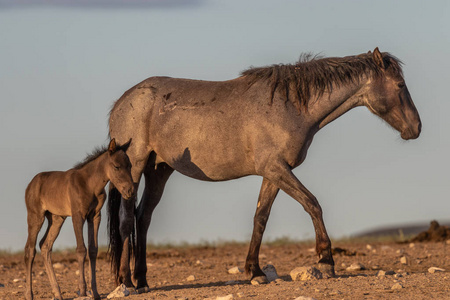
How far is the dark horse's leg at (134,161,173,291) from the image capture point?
10.6m

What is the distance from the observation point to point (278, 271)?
42.5 feet

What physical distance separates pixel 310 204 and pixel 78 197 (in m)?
2.77

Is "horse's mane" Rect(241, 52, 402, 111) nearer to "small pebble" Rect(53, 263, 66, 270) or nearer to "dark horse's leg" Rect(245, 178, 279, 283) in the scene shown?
"dark horse's leg" Rect(245, 178, 279, 283)

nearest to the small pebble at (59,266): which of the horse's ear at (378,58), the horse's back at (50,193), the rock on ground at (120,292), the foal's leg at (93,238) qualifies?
the horse's back at (50,193)

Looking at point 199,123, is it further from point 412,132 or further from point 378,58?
point 412,132

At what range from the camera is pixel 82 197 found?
30.3 ft

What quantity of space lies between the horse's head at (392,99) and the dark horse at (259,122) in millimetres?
13

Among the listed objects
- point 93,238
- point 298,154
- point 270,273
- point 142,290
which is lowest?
point 142,290

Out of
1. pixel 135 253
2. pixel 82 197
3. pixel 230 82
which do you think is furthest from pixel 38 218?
pixel 230 82

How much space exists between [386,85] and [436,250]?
6.07 m

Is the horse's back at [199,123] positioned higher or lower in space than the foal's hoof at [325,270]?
higher

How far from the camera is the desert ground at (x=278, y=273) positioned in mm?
8461

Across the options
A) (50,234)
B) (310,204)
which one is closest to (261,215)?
(310,204)

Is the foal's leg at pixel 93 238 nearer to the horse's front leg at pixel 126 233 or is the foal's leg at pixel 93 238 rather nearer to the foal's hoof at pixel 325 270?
the horse's front leg at pixel 126 233
